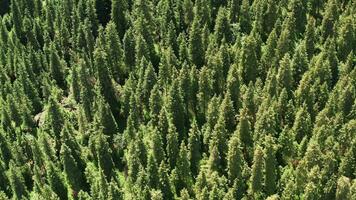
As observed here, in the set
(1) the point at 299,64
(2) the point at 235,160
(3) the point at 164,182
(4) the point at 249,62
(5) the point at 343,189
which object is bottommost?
(5) the point at 343,189

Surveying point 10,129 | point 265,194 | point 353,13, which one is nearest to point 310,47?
point 353,13

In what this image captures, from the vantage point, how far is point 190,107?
546ft

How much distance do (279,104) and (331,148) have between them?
2133 cm

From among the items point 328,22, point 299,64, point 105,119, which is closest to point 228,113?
point 299,64

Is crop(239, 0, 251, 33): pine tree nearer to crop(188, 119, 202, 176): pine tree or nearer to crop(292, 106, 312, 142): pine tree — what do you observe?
crop(292, 106, 312, 142): pine tree

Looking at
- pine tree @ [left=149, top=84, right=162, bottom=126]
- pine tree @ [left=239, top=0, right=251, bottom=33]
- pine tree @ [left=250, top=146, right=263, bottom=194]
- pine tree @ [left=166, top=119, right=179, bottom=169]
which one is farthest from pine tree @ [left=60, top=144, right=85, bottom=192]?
pine tree @ [left=239, top=0, right=251, bottom=33]

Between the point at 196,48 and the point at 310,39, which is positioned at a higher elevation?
the point at 196,48

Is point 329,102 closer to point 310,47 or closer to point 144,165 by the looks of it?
point 310,47

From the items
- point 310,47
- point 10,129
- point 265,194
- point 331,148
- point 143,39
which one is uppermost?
point 143,39

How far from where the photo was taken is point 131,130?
15350 cm

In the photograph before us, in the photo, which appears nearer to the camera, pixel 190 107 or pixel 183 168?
pixel 183 168

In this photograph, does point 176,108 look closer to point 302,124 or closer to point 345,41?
point 302,124

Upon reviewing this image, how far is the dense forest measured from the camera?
136750 mm

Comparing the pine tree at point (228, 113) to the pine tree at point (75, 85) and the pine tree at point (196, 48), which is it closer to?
the pine tree at point (196, 48)
